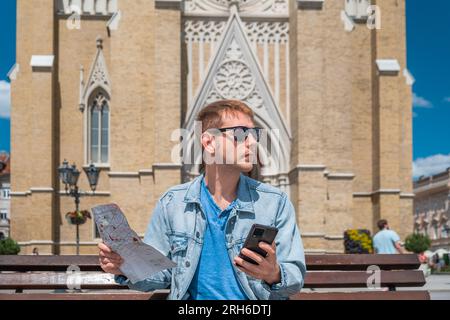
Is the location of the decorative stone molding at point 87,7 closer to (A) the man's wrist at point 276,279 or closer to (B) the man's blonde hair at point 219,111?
(B) the man's blonde hair at point 219,111

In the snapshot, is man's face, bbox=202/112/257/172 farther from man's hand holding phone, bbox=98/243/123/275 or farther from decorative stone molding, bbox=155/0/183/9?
decorative stone molding, bbox=155/0/183/9

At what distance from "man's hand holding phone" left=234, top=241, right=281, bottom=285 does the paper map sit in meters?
0.42

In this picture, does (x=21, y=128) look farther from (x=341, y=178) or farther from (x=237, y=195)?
(x=237, y=195)

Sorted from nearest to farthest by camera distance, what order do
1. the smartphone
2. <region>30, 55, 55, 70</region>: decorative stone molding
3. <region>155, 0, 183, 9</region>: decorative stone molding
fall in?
1. the smartphone
2. <region>155, 0, 183, 9</region>: decorative stone molding
3. <region>30, 55, 55, 70</region>: decorative stone molding

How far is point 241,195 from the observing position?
3451 mm

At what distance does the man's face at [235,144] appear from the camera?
3.33 meters

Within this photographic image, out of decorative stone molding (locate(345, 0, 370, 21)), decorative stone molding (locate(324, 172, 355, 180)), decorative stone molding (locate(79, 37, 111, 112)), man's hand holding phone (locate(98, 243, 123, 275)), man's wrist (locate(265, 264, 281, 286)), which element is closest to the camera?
man's wrist (locate(265, 264, 281, 286))

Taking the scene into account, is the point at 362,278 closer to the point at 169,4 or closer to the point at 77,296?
the point at 77,296

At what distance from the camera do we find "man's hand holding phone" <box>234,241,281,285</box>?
2904 millimetres

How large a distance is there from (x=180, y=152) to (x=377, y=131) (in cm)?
741

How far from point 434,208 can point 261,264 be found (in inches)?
2613

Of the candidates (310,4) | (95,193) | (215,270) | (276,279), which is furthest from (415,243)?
(276,279)

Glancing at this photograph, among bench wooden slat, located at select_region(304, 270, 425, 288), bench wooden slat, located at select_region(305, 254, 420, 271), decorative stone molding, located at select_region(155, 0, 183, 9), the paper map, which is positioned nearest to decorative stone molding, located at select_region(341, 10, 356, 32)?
decorative stone molding, located at select_region(155, 0, 183, 9)
